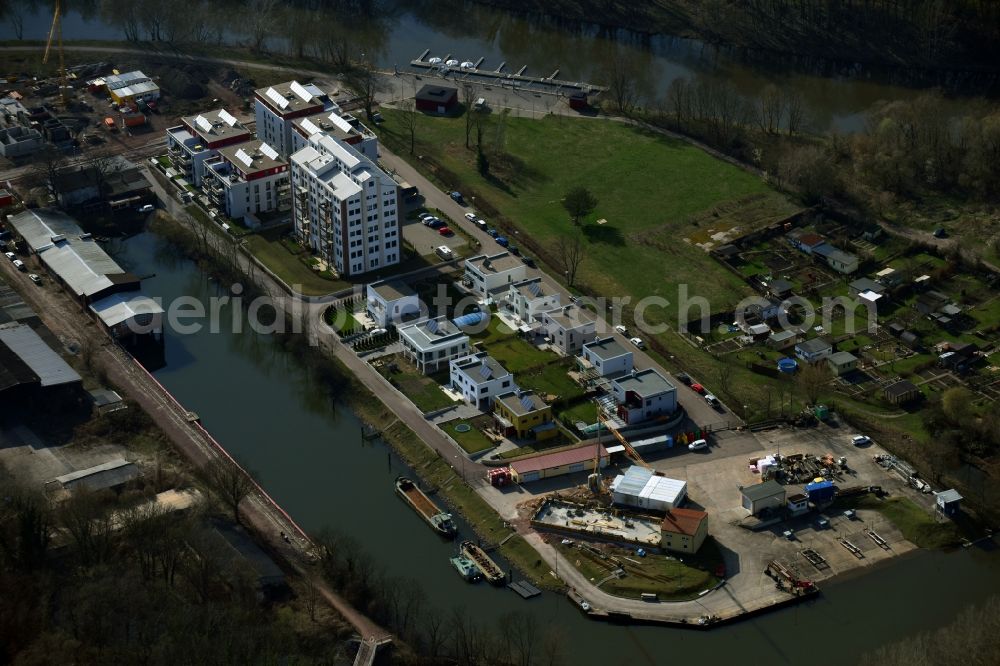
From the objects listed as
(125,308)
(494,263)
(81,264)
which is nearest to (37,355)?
(125,308)

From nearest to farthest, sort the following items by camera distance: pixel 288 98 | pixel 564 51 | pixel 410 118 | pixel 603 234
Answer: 1. pixel 603 234
2. pixel 288 98
3. pixel 410 118
4. pixel 564 51

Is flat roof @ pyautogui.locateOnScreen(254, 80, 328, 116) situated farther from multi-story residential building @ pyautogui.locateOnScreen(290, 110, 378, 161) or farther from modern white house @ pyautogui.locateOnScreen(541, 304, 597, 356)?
modern white house @ pyautogui.locateOnScreen(541, 304, 597, 356)

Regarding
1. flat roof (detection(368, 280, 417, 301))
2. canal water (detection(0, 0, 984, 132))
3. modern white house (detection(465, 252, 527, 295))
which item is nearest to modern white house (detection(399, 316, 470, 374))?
flat roof (detection(368, 280, 417, 301))

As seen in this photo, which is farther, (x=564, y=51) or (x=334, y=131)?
(x=564, y=51)

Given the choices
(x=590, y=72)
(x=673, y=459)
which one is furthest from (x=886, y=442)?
(x=590, y=72)

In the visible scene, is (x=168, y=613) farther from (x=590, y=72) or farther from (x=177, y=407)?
(x=590, y=72)

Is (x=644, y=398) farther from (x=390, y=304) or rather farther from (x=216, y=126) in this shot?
(x=216, y=126)

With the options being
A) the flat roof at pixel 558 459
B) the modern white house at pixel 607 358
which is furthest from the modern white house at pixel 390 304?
the flat roof at pixel 558 459

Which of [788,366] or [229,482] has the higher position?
[229,482]

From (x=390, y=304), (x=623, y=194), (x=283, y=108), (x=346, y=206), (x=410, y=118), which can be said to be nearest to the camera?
(x=390, y=304)
